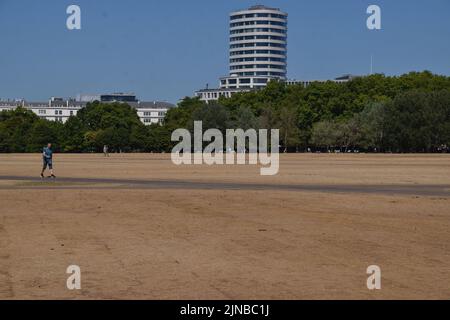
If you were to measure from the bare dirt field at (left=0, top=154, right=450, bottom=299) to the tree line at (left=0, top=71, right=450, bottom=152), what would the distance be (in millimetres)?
92331

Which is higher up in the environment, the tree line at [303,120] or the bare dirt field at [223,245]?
the tree line at [303,120]

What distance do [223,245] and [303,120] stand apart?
13253 centimetres

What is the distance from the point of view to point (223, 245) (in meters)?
16.8

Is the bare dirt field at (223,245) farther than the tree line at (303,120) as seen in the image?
No

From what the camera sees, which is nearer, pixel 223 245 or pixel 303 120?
pixel 223 245

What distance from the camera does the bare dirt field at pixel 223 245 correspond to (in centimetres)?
1232

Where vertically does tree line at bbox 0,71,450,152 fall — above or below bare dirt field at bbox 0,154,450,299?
above

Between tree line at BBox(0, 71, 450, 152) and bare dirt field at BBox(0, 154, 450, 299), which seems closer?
bare dirt field at BBox(0, 154, 450, 299)

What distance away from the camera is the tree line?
4754 inches

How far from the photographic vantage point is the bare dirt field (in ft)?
40.4

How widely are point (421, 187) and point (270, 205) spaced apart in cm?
1279

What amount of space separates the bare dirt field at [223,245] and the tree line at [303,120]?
9233cm

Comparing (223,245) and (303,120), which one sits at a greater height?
(303,120)
